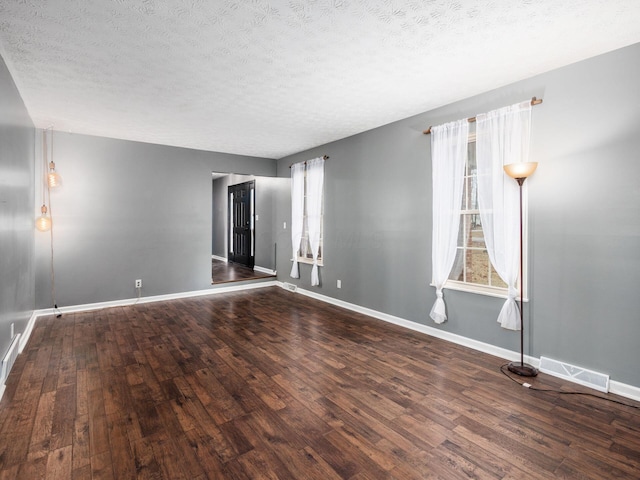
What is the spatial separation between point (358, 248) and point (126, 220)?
380cm

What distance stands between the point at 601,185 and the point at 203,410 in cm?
362

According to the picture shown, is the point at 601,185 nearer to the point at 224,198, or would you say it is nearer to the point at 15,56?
the point at 15,56

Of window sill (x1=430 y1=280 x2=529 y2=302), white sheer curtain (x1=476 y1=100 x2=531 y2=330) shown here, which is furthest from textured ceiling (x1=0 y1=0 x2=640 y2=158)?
window sill (x1=430 y1=280 x2=529 y2=302)

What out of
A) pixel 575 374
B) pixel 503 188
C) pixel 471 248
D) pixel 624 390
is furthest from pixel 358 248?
pixel 624 390

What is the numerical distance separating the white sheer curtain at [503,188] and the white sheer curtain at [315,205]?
2.81 metres

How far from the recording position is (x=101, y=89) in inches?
129

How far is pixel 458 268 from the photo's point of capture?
368 centimetres

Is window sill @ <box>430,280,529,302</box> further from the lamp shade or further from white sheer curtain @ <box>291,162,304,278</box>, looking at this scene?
white sheer curtain @ <box>291,162,304,278</box>

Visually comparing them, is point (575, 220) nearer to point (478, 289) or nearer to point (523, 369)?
point (478, 289)

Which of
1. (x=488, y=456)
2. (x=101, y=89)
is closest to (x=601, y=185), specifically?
(x=488, y=456)

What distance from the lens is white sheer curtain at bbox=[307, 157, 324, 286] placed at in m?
5.62

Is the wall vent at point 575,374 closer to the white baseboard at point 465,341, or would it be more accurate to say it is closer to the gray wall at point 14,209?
the white baseboard at point 465,341

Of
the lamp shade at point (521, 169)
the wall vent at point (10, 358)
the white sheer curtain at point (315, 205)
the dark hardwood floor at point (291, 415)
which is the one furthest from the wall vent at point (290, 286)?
the lamp shade at point (521, 169)

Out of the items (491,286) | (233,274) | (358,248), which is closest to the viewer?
(491,286)
